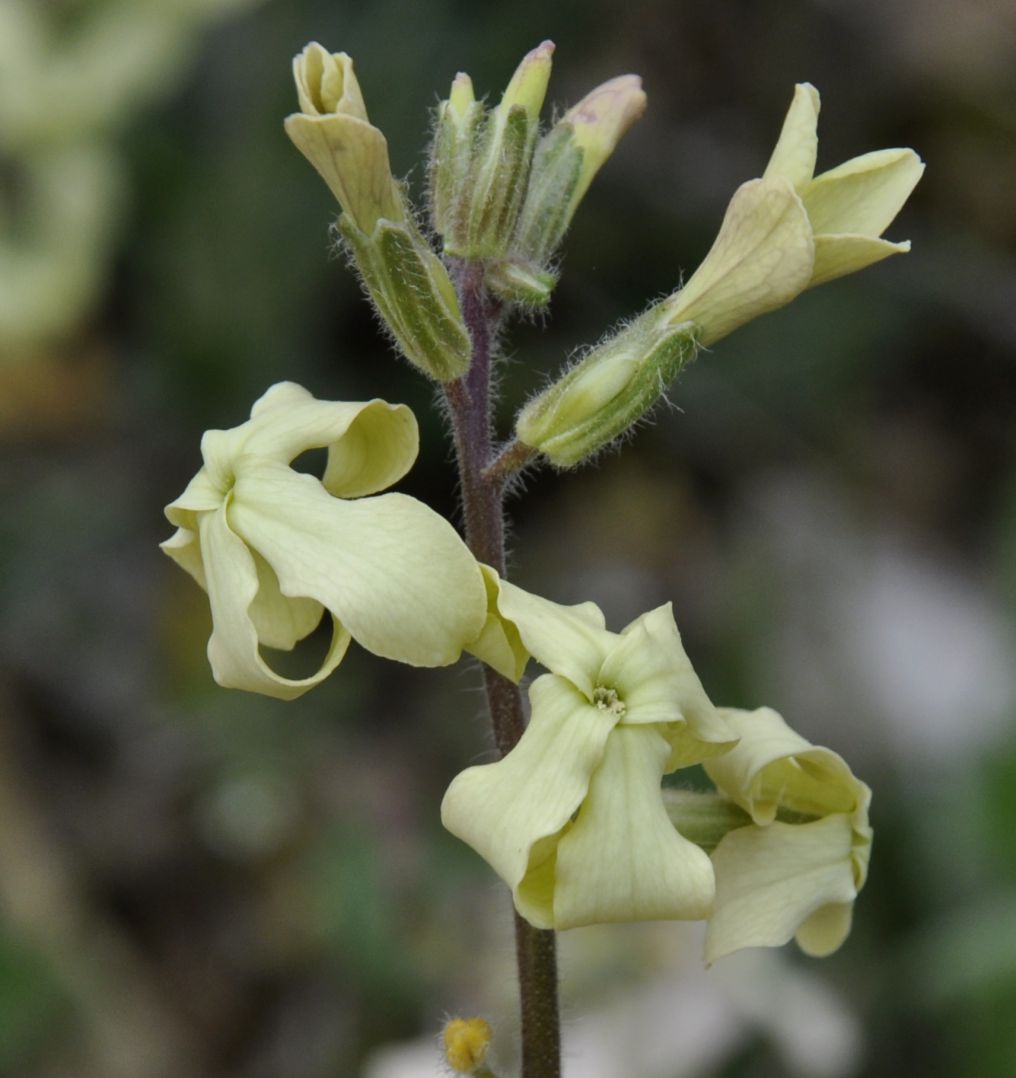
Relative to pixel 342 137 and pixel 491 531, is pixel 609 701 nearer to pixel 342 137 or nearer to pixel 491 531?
pixel 491 531

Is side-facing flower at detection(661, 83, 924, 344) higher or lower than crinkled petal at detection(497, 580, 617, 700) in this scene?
higher

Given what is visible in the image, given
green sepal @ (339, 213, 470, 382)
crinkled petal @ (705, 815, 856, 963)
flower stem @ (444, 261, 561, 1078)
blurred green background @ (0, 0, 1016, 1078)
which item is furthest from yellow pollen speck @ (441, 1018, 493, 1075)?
blurred green background @ (0, 0, 1016, 1078)

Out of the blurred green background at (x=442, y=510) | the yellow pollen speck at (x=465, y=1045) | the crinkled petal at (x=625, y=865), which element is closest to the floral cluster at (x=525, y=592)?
the crinkled petal at (x=625, y=865)

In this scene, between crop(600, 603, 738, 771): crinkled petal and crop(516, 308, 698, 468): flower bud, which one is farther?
crop(516, 308, 698, 468): flower bud

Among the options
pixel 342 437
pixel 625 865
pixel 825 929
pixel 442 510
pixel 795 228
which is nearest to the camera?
pixel 625 865

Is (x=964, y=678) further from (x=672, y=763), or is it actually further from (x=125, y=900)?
(x=672, y=763)

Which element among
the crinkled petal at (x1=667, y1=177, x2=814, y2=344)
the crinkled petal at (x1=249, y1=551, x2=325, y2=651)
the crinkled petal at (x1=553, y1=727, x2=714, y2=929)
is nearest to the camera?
the crinkled petal at (x1=553, y1=727, x2=714, y2=929)

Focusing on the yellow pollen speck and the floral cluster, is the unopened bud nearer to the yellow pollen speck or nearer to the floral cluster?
the floral cluster

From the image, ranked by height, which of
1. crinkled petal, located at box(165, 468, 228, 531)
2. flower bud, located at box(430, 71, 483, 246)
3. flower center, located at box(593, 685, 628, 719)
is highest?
flower bud, located at box(430, 71, 483, 246)

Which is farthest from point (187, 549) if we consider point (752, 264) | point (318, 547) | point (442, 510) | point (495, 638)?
point (442, 510)
